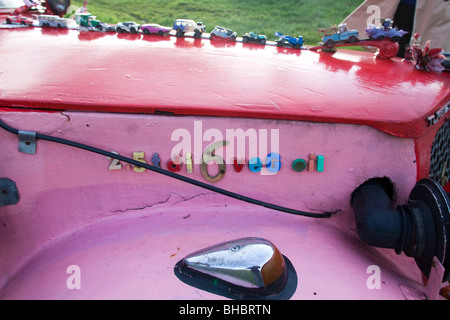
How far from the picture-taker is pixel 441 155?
161 centimetres

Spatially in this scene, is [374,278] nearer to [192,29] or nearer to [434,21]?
[192,29]

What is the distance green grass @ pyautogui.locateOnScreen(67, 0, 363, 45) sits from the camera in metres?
6.92

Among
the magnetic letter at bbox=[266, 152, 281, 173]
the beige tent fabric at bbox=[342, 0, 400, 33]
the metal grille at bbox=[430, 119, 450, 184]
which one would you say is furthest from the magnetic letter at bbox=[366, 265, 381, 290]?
the beige tent fabric at bbox=[342, 0, 400, 33]

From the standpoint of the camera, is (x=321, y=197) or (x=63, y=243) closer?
(x=63, y=243)

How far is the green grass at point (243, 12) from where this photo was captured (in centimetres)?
692

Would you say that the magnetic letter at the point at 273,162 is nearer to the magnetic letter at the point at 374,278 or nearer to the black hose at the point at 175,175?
the black hose at the point at 175,175

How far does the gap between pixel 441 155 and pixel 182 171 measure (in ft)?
3.73

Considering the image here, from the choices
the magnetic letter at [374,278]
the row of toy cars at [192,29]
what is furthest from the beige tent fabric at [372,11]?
the magnetic letter at [374,278]

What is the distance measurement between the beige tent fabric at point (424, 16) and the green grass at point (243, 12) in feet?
5.52
